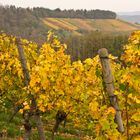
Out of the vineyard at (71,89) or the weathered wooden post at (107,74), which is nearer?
the weathered wooden post at (107,74)

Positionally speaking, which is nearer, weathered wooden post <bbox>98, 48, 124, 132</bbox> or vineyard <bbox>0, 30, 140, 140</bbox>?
weathered wooden post <bbox>98, 48, 124, 132</bbox>

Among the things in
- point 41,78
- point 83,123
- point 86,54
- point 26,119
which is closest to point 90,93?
point 41,78

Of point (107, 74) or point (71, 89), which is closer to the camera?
point (107, 74)

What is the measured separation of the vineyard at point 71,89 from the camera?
20.8 feet

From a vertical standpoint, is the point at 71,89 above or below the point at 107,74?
below

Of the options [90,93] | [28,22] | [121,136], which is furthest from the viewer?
[28,22]

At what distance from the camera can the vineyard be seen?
635 cm

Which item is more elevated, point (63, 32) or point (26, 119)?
point (26, 119)

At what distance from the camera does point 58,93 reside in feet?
39.3

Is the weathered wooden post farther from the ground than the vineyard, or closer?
farther from the ground

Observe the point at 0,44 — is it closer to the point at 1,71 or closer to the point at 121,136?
the point at 1,71

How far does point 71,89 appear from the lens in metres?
12.9

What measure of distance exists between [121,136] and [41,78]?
4684 millimetres

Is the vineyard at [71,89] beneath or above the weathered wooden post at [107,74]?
beneath
